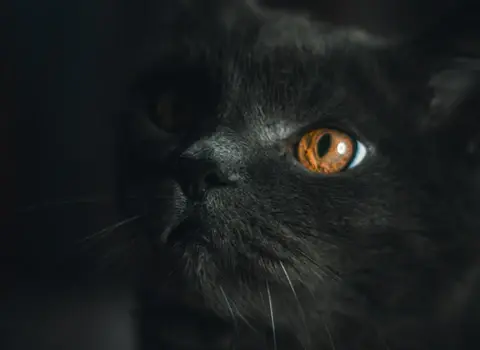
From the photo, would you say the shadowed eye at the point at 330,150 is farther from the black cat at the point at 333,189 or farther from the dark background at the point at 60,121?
the dark background at the point at 60,121

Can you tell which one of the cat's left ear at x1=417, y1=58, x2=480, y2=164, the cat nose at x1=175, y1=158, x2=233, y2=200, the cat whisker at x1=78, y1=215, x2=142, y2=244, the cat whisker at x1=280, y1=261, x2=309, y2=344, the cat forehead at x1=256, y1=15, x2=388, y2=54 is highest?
the cat forehead at x1=256, y1=15, x2=388, y2=54

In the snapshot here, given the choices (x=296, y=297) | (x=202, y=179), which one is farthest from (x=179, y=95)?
(x=296, y=297)

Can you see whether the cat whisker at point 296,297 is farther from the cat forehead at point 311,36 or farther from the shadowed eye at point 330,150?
the cat forehead at point 311,36

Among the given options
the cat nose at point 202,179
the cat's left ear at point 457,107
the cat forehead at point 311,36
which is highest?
the cat forehead at point 311,36

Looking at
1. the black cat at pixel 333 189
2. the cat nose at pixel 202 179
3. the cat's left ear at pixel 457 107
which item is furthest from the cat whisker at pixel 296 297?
the cat's left ear at pixel 457 107

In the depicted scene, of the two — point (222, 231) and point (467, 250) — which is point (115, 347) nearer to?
point (222, 231)

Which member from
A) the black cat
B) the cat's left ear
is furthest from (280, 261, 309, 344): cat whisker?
the cat's left ear

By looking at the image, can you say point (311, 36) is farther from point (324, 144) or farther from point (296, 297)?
point (296, 297)

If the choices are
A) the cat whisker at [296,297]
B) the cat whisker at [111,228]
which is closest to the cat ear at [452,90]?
the cat whisker at [296,297]

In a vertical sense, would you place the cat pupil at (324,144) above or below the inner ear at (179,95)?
below

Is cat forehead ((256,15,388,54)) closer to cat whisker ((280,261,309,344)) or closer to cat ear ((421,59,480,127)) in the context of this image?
cat ear ((421,59,480,127))
